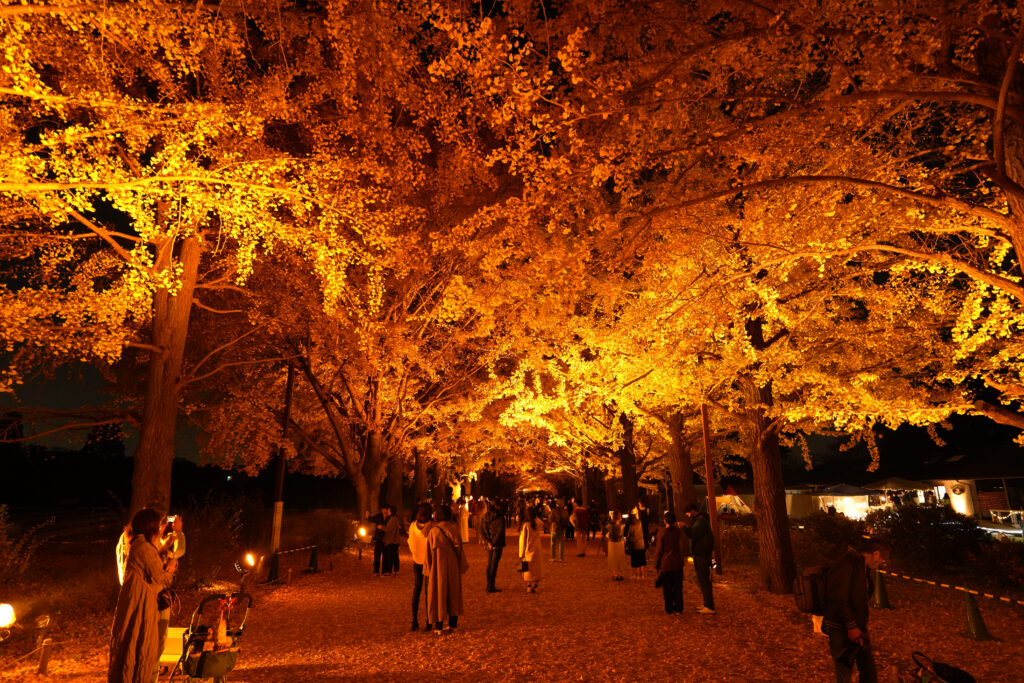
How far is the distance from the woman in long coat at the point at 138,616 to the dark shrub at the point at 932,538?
15956 millimetres

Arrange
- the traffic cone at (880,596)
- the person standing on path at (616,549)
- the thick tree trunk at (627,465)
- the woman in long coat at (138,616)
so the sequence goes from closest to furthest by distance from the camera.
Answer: the woman in long coat at (138,616) < the traffic cone at (880,596) < the person standing on path at (616,549) < the thick tree trunk at (627,465)

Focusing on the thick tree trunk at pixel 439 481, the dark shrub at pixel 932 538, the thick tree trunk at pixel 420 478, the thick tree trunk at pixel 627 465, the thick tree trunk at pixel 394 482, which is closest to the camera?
the dark shrub at pixel 932 538

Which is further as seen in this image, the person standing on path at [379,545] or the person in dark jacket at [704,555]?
the person standing on path at [379,545]

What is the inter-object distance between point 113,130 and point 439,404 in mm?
18571

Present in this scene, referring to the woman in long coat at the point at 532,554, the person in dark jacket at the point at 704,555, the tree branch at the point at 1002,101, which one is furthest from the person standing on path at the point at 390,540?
the tree branch at the point at 1002,101

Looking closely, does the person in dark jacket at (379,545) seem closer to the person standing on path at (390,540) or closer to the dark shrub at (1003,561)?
the person standing on path at (390,540)

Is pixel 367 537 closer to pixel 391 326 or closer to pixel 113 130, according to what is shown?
pixel 391 326

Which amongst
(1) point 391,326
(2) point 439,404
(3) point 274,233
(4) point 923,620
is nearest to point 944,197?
(4) point 923,620

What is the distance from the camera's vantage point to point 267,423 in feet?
76.8

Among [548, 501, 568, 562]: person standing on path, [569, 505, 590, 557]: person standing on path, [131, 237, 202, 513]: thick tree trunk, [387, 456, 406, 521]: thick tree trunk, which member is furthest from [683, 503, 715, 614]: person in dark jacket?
[387, 456, 406, 521]: thick tree trunk

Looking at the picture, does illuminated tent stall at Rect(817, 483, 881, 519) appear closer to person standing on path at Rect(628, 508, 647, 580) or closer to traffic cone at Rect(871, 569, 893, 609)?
person standing on path at Rect(628, 508, 647, 580)

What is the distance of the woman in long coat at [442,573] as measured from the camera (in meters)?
8.48

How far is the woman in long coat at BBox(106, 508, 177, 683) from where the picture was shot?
489 cm

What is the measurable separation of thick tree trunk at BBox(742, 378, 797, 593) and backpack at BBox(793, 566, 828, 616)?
6.58 meters
